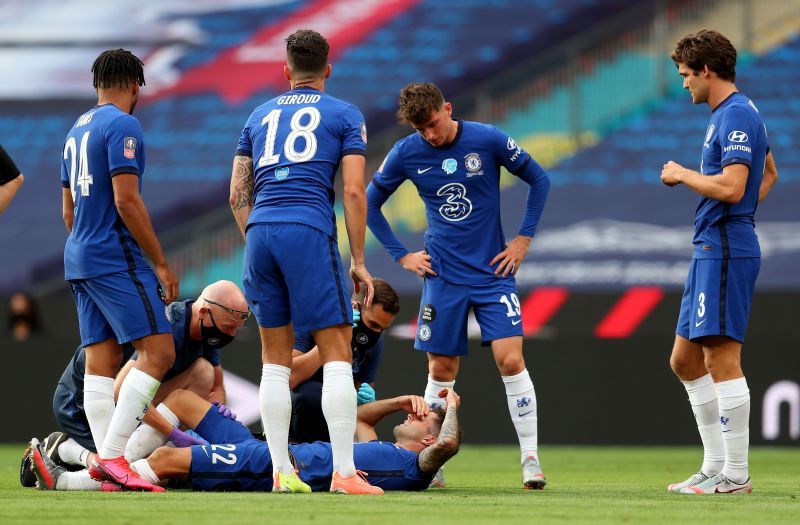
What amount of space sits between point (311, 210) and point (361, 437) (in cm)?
173

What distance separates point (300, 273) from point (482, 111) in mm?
14040

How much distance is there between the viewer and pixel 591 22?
20562 mm

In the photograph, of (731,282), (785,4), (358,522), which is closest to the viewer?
(358,522)

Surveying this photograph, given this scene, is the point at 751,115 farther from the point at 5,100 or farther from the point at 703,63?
the point at 5,100

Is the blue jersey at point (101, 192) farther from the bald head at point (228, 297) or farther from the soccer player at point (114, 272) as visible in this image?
the bald head at point (228, 297)

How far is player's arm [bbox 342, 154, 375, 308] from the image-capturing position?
19.3 feet

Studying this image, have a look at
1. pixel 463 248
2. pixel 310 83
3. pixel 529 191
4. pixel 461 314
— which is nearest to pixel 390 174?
pixel 463 248

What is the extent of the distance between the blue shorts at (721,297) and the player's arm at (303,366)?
204 cm

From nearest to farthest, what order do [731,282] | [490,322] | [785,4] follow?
[731,282], [490,322], [785,4]

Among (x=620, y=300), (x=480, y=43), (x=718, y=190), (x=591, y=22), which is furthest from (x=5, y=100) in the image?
(x=718, y=190)

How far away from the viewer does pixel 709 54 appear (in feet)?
21.0

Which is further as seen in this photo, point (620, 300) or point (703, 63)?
point (620, 300)

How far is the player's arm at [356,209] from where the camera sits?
19.3ft

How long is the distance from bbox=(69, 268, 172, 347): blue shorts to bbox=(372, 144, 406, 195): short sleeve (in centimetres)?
176
